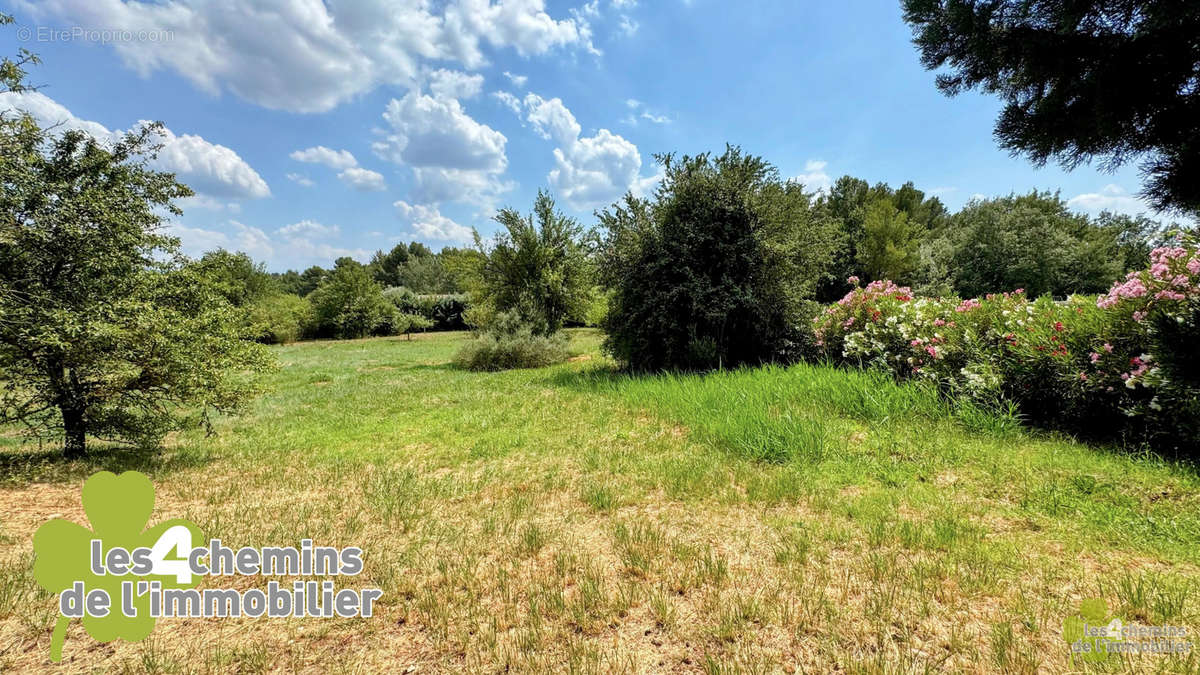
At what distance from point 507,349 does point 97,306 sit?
32.7 feet

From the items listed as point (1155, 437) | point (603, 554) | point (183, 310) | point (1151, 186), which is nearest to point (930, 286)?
point (1155, 437)

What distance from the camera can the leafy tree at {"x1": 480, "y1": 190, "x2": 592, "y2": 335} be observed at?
16516mm

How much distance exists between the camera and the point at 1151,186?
263cm

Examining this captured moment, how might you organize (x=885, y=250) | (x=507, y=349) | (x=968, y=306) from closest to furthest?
(x=968, y=306), (x=507, y=349), (x=885, y=250)

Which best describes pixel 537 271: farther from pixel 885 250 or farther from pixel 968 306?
pixel 885 250

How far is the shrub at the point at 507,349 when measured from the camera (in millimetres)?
14109

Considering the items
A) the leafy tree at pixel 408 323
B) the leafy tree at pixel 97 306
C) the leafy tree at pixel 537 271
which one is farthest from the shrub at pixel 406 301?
the leafy tree at pixel 97 306

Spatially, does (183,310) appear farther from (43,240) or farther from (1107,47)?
(1107,47)

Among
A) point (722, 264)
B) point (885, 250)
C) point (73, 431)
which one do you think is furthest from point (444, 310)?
point (885, 250)

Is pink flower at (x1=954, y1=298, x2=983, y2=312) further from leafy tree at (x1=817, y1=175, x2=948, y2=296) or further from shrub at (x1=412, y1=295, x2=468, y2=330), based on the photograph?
shrub at (x1=412, y1=295, x2=468, y2=330)

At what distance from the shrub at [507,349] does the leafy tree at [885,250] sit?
1029 inches

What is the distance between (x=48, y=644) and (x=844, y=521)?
432cm

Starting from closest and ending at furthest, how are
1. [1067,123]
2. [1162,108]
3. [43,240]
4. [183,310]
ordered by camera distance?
1. [1162,108]
2. [1067,123]
3. [43,240]
4. [183,310]

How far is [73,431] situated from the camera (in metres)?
4.88
